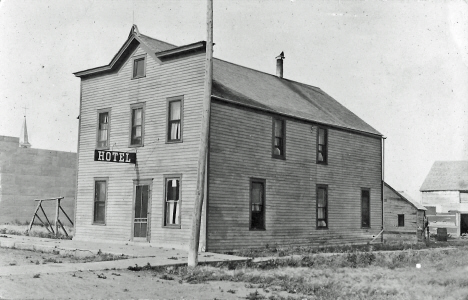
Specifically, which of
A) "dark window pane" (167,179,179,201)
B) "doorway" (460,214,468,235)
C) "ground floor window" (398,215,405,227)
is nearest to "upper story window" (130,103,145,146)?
"dark window pane" (167,179,179,201)

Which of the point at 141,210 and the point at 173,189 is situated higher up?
the point at 173,189

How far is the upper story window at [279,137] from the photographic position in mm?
24391

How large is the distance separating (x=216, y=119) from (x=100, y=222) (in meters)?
7.71

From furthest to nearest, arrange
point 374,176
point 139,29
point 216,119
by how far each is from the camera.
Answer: point 374,176 → point 139,29 → point 216,119

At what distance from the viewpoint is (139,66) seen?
79.9 feet

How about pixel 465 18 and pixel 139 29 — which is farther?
pixel 139 29

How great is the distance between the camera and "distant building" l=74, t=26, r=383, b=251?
846 inches

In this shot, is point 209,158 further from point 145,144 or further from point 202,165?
point 202,165

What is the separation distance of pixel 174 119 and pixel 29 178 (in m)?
26.3

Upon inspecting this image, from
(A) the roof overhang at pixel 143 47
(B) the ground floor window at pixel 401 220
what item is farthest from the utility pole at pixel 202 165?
(B) the ground floor window at pixel 401 220

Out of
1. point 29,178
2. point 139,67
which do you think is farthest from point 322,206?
point 29,178

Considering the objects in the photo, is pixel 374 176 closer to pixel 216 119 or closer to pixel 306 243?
pixel 306 243

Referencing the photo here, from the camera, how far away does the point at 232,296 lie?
446 inches

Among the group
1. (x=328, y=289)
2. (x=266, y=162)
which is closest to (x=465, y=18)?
(x=328, y=289)
